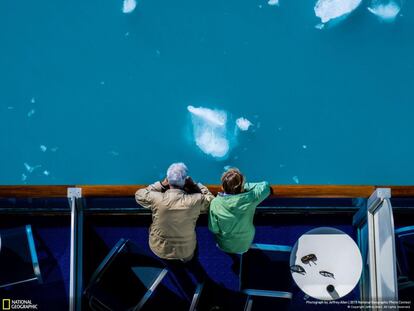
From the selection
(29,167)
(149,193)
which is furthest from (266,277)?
(29,167)

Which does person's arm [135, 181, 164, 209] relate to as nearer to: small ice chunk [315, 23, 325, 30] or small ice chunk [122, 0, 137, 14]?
small ice chunk [122, 0, 137, 14]

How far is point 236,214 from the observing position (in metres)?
3.27

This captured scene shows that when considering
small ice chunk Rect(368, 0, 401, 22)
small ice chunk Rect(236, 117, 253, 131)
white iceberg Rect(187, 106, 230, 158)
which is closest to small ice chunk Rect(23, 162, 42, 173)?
white iceberg Rect(187, 106, 230, 158)

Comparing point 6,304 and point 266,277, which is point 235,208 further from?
point 6,304

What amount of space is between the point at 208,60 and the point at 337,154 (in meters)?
2.05

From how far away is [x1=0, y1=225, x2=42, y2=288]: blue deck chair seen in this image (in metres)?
3.66

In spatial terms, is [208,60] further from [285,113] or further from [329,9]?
[329,9]

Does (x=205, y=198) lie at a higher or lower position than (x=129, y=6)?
lower

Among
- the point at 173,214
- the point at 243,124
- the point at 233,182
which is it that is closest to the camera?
the point at 233,182

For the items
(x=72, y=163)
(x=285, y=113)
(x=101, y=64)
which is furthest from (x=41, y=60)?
(x=285, y=113)

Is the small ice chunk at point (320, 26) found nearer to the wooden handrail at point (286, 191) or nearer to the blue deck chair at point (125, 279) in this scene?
the wooden handrail at point (286, 191)

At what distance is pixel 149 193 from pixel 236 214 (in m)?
0.54

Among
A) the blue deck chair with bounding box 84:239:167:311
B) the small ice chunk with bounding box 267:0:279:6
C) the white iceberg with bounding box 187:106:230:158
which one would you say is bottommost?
the blue deck chair with bounding box 84:239:167:311

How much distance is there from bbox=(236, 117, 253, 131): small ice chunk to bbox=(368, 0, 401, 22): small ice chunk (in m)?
2.22
